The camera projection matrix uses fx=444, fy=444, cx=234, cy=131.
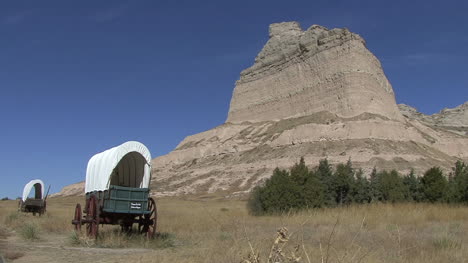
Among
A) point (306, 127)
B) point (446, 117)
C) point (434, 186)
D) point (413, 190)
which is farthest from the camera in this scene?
point (446, 117)

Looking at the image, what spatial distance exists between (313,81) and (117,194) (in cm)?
8278

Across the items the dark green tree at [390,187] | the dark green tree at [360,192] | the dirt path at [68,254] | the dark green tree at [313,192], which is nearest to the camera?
the dirt path at [68,254]

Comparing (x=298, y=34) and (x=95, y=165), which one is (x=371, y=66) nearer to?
(x=298, y=34)

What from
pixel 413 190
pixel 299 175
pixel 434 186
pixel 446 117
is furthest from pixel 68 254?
pixel 446 117

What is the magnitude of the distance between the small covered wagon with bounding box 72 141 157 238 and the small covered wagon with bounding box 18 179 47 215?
1418 centimetres

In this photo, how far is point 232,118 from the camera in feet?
356

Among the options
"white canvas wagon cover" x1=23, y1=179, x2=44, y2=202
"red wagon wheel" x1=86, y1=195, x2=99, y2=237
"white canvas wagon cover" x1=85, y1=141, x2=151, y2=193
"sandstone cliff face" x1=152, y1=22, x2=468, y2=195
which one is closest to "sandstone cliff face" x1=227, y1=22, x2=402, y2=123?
"sandstone cliff face" x1=152, y1=22, x2=468, y2=195

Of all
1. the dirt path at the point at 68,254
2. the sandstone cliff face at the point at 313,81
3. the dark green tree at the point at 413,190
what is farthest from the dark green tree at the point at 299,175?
the sandstone cliff face at the point at 313,81

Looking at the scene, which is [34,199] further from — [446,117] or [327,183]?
[446,117]

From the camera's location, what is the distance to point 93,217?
1169cm

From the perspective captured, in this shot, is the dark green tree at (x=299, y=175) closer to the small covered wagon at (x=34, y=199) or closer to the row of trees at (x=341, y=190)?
the row of trees at (x=341, y=190)

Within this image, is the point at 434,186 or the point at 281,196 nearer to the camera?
the point at 281,196

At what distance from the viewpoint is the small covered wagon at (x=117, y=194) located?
1125cm

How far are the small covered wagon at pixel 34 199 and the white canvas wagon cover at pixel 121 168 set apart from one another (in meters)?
14.2
